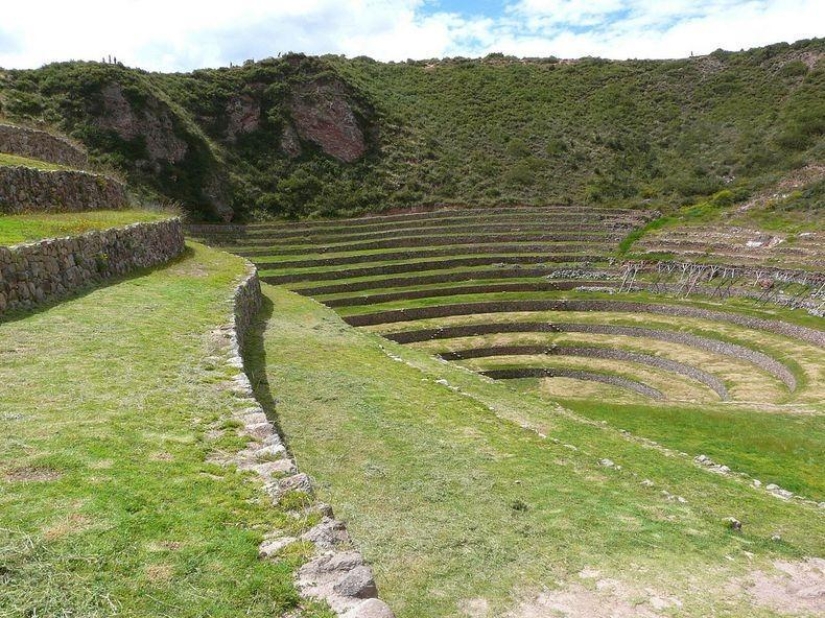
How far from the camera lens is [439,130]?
6238 centimetres

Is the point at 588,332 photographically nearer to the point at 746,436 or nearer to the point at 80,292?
the point at 746,436

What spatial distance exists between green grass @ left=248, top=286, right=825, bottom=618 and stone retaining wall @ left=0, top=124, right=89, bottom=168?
14.8 meters

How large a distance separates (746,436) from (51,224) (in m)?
17.5

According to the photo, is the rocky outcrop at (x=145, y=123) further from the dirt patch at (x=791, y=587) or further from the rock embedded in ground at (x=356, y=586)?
the dirt patch at (x=791, y=587)

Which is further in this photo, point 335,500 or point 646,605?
point 335,500

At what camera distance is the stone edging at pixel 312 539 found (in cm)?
402

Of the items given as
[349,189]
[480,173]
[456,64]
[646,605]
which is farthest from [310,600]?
[456,64]

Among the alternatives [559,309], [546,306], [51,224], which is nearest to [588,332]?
[559,309]

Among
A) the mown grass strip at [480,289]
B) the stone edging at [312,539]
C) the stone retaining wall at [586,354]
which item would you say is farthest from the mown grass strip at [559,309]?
the stone edging at [312,539]

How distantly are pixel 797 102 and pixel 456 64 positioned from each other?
40272mm

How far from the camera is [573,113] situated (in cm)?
6456

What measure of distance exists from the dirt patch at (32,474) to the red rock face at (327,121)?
54.1 meters

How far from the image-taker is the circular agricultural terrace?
75.5 feet

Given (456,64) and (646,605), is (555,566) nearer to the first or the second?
(646,605)
